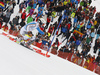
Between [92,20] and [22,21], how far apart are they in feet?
15.7

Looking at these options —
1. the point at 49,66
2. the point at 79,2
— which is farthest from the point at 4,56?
the point at 79,2

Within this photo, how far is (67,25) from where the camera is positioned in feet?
40.6

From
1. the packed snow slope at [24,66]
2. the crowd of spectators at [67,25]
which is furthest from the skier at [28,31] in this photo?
the crowd of spectators at [67,25]

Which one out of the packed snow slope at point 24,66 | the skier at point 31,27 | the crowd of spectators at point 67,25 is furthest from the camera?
the crowd of spectators at point 67,25

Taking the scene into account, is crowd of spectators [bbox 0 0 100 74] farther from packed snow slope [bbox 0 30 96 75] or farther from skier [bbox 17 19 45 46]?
packed snow slope [bbox 0 30 96 75]

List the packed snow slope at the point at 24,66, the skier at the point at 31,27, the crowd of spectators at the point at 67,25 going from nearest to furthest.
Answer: the packed snow slope at the point at 24,66
the skier at the point at 31,27
the crowd of spectators at the point at 67,25

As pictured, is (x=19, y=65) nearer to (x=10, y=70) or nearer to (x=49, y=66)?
(x=10, y=70)

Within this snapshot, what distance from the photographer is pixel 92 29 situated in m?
12.7

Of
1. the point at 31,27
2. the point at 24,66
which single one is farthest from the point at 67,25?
the point at 24,66

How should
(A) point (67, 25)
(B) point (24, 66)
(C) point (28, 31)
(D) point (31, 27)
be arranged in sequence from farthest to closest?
1. (A) point (67, 25)
2. (C) point (28, 31)
3. (D) point (31, 27)
4. (B) point (24, 66)

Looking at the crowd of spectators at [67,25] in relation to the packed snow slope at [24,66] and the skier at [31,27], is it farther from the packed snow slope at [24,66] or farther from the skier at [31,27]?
the packed snow slope at [24,66]

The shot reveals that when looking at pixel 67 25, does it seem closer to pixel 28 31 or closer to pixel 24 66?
pixel 28 31

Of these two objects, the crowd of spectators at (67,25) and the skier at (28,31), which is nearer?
the skier at (28,31)

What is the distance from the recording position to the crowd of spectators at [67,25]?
33.7ft
